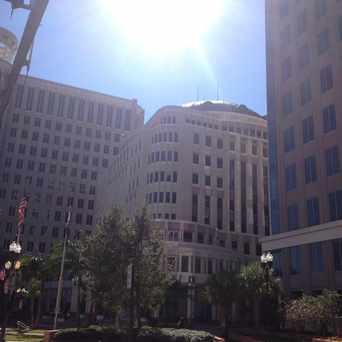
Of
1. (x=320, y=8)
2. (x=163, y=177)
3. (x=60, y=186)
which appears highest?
(x=320, y=8)

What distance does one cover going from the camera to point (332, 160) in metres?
46.5

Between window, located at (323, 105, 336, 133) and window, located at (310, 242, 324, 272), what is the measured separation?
12.3m

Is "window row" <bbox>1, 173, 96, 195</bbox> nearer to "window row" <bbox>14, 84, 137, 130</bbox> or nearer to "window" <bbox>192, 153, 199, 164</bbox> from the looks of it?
"window row" <bbox>14, 84, 137, 130</bbox>

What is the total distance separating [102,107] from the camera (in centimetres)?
13638

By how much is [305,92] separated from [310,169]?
9618 millimetres

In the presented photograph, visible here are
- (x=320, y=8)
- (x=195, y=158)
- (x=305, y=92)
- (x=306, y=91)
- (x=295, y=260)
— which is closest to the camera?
(x=295, y=260)

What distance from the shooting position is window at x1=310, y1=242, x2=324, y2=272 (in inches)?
1802

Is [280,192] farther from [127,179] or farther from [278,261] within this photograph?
[127,179]

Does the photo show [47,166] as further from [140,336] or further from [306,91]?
[140,336]

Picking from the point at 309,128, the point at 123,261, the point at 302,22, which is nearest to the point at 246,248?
the point at 309,128

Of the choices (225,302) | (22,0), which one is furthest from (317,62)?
(22,0)

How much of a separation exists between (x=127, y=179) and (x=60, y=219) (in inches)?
1457

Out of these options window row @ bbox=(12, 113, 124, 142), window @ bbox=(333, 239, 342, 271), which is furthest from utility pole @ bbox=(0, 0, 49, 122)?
window row @ bbox=(12, 113, 124, 142)

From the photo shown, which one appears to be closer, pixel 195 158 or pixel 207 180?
pixel 195 158
